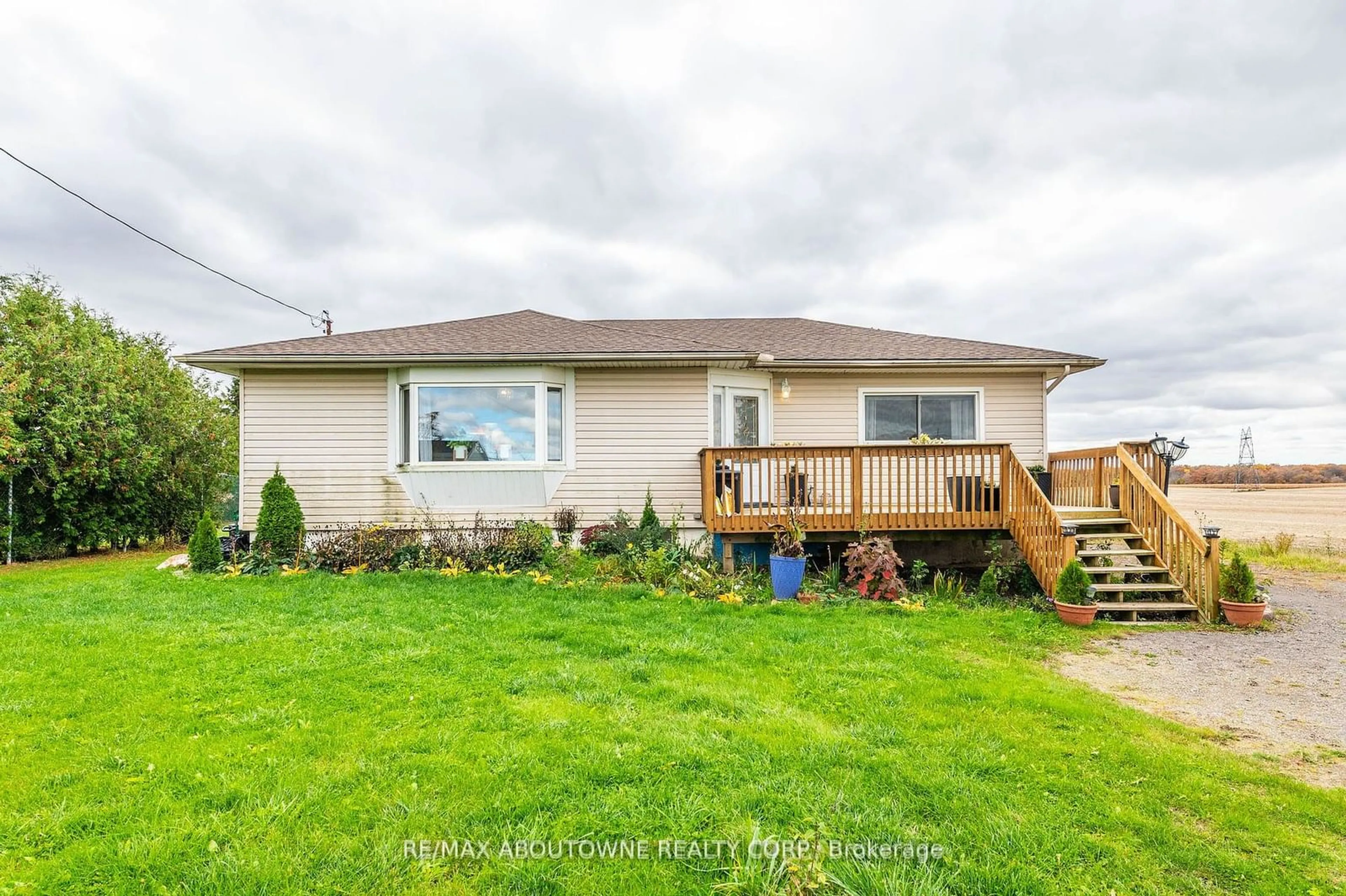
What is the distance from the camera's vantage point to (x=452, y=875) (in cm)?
204

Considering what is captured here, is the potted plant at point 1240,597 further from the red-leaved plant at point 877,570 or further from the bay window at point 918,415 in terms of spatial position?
the bay window at point 918,415

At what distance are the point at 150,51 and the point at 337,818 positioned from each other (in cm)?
1273

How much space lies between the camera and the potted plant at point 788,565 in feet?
22.1

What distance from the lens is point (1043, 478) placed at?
29.3 feet

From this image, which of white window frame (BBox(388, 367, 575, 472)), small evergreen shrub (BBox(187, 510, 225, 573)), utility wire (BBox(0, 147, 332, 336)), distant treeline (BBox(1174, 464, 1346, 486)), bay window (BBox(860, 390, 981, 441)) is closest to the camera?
small evergreen shrub (BBox(187, 510, 225, 573))

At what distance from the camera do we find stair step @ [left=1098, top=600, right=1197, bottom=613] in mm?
6012

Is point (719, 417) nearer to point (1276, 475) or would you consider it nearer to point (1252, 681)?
point (1252, 681)

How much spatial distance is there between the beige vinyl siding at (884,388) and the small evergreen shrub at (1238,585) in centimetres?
384

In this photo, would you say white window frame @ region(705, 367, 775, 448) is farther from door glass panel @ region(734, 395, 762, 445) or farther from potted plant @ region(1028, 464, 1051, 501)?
potted plant @ region(1028, 464, 1051, 501)

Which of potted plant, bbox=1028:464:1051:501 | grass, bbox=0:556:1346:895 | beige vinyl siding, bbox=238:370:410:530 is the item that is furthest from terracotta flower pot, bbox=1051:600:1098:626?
beige vinyl siding, bbox=238:370:410:530

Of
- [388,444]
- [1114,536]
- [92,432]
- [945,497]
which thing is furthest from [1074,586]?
[92,432]

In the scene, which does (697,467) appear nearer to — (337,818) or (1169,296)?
(337,818)

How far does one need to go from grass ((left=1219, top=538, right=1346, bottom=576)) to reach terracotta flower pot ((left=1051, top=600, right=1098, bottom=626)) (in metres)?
4.79

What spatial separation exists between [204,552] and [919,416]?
11.1m
